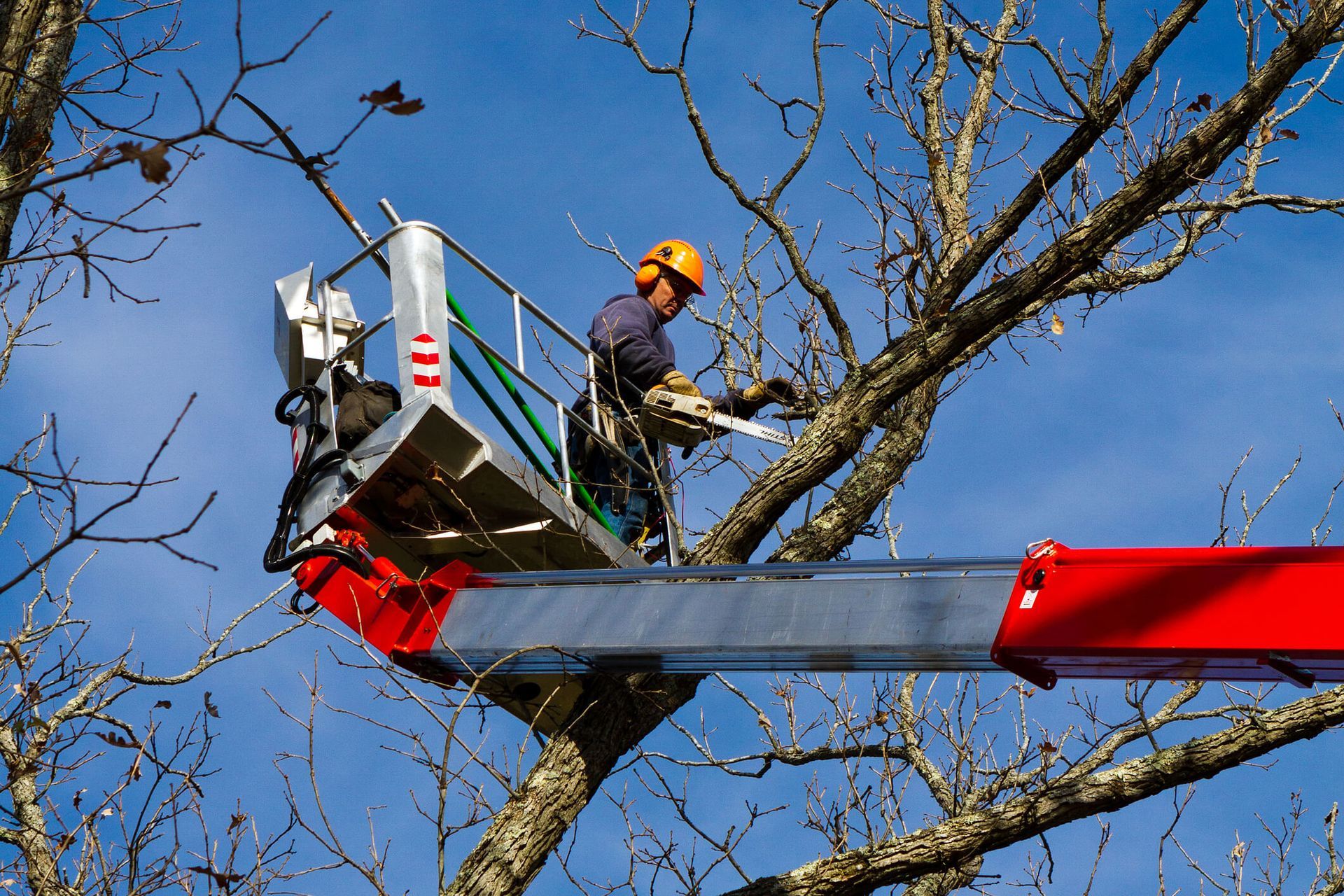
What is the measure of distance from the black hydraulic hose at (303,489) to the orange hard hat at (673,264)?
2.31 m

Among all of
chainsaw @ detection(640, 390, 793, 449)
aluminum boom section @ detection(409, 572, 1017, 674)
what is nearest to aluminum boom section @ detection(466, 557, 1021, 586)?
aluminum boom section @ detection(409, 572, 1017, 674)

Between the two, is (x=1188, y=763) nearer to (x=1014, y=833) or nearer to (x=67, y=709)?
(x=1014, y=833)

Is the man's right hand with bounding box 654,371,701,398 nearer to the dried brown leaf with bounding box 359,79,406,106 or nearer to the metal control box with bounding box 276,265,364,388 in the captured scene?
the metal control box with bounding box 276,265,364,388

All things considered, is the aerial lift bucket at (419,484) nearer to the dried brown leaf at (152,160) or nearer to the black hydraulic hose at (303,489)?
the black hydraulic hose at (303,489)

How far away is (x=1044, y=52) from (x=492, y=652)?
3.55 m

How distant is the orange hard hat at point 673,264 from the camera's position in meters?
8.15

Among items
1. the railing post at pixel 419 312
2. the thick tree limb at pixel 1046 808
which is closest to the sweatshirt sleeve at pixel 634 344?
the railing post at pixel 419 312

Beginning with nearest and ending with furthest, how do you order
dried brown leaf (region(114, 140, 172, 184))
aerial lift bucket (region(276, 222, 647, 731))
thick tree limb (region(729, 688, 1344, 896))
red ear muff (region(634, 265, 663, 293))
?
dried brown leaf (region(114, 140, 172, 184)) → thick tree limb (region(729, 688, 1344, 896)) → aerial lift bucket (region(276, 222, 647, 731)) → red ear muff (region(634, 265, 663, 293))

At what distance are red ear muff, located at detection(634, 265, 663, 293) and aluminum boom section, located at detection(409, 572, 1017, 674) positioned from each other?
2921 millimetres

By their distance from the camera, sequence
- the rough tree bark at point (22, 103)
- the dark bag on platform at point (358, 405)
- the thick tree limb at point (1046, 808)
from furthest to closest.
Result: the dark bag on platform at point (358, 405), the thick tree limb at point (1046, 808), the rough tree bark at point (22, 103)

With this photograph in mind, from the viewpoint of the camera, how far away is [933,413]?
279 inches

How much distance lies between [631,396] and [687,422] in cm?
78

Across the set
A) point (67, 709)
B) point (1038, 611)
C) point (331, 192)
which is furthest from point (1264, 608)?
point (67, 709)

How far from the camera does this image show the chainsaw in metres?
6.67
